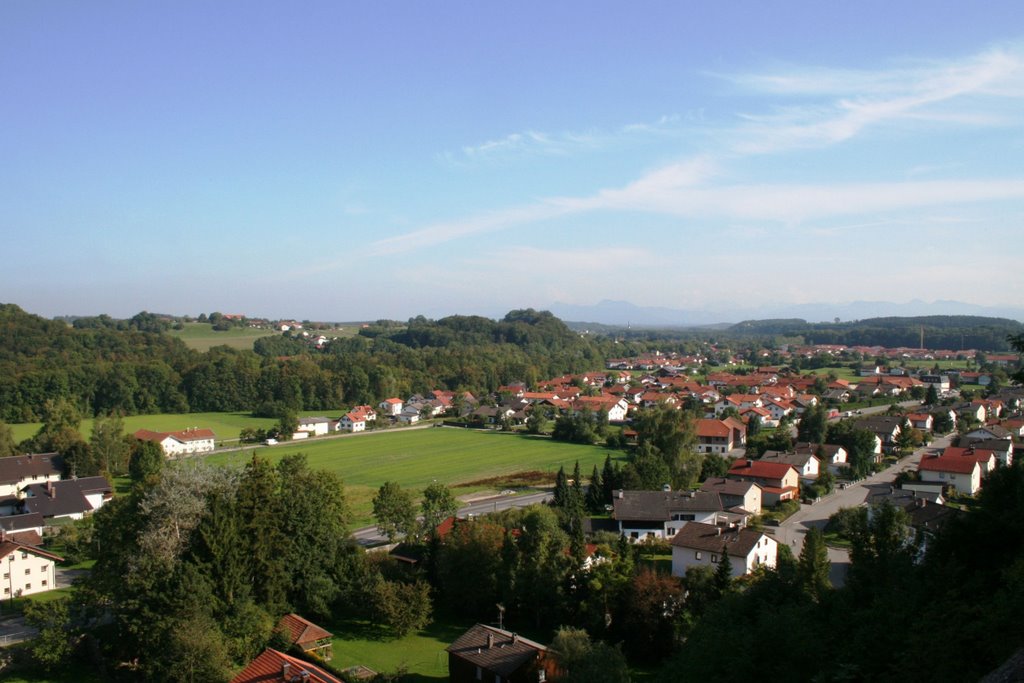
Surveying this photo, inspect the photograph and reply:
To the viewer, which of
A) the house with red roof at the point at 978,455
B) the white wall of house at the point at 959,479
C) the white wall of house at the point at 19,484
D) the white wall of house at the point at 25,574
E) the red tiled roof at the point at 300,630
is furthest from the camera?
the white wall of house at the point at 19,484

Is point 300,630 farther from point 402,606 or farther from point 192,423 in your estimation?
point 192,423

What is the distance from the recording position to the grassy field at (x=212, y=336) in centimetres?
9625

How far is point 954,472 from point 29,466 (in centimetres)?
3918

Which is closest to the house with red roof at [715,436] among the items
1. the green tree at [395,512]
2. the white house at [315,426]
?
the green tree at [395,512]

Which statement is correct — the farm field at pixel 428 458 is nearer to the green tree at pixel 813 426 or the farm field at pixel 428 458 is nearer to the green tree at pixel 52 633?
the green tree at pixel 813 426

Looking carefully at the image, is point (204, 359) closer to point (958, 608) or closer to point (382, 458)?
point (382, 458)

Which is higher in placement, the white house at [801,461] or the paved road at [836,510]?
the white house at [801,461]

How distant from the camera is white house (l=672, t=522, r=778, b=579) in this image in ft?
61.6

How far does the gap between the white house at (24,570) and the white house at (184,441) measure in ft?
72.4

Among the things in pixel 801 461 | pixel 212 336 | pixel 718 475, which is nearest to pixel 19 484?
pixel 718 475

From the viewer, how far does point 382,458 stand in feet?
134

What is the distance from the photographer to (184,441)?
43000 millimetres

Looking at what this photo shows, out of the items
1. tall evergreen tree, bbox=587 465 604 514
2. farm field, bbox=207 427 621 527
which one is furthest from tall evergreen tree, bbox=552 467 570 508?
farm field, bbox=207 427 621 527

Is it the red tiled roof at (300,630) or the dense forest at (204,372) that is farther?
the dense forest at (204,372)
